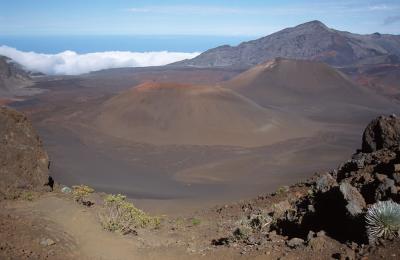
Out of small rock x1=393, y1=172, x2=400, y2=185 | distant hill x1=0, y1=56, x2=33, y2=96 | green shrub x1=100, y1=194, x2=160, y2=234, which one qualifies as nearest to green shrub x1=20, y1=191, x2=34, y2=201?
green shrub x1=100, y1=194, x2=160, y2=234

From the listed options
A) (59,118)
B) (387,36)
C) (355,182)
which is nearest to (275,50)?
(387,36)

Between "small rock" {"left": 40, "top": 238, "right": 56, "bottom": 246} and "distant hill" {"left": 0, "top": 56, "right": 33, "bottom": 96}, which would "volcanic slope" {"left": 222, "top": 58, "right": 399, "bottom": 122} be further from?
"small rock" {"left": 40, "top": 238, "right": 56, "bottom": 246}

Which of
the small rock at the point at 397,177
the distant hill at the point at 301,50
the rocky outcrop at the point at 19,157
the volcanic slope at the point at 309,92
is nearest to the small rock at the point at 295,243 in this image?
the small rock at the point at 397,177

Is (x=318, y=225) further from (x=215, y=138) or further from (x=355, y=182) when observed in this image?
(x=215, y=138)

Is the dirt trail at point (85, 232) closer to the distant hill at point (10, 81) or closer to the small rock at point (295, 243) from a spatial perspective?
the small rock at point (295, 243)

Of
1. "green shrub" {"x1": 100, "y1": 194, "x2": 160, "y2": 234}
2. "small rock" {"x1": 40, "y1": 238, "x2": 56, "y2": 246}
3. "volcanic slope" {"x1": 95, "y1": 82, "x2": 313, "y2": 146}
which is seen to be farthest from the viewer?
"volcanic slope" {"x1": 95, "y1": 82, "x2": 313, "y2": 146}

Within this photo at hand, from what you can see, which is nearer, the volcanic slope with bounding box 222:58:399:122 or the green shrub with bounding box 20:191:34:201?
the green shrub with bounding box 20:191:34:201
